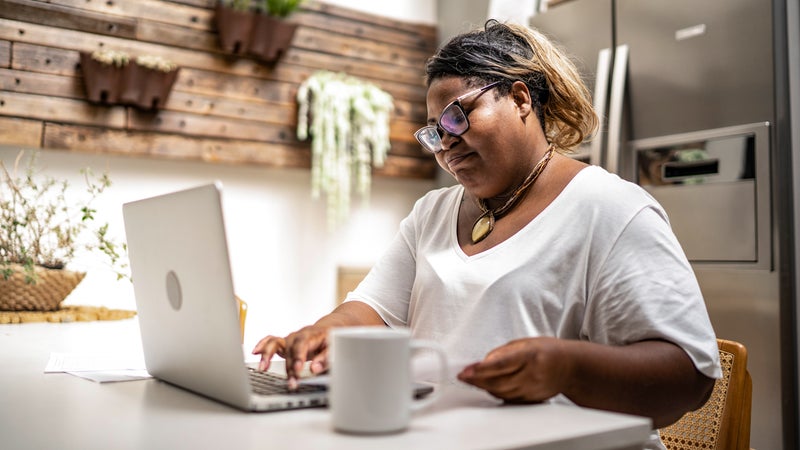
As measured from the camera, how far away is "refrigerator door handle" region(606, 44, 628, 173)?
8.11 ft

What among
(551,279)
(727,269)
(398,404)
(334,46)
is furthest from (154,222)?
(334,46)

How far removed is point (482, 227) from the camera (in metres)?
1.29

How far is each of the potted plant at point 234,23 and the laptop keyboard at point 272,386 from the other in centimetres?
229

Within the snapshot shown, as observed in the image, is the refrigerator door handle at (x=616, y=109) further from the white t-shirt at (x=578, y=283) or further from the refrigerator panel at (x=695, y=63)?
the white t-shirt at (x=578, y=283)

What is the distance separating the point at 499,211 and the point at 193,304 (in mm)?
616

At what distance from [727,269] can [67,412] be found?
1.95 m

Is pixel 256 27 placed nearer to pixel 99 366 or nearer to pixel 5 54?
pixel 5 54

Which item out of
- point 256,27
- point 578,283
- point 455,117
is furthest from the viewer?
point 256,27

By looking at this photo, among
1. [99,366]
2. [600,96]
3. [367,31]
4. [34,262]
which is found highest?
[367,31]

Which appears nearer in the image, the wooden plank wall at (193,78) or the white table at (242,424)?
the white table at (242,424)

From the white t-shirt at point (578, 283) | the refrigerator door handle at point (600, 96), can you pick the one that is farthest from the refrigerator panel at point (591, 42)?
the white t-shirt at point (578, 283)

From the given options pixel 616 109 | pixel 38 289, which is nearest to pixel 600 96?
pixel 616 109

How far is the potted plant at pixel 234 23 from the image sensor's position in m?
3.01

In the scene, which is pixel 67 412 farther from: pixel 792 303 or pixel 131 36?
pixel 131 36
